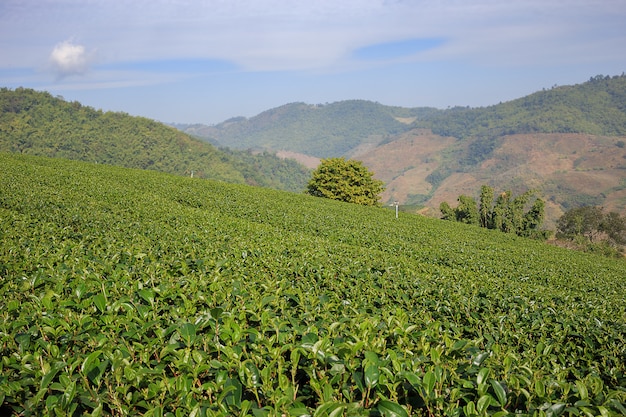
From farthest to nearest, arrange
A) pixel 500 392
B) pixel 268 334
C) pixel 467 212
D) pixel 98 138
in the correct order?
pixel 98 138 < pixel 467 212 < pixel 268 334 < pixel 500 392

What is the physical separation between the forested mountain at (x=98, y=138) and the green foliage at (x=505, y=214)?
7387cm

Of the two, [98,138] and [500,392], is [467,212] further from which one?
[98,138]

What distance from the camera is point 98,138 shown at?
123 metres

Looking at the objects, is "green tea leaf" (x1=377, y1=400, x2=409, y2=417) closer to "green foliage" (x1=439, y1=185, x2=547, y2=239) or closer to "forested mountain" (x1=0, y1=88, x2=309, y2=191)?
"green foliage" (x1=439, y1=185, x2=547, y2=239)

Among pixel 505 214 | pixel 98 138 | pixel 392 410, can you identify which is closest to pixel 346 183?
pixel 505 214

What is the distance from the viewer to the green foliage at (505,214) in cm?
4203

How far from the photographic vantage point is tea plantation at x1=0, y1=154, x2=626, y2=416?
2371 millimetres

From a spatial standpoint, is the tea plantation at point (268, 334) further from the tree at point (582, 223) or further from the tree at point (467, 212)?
the tree at point (582, 223)

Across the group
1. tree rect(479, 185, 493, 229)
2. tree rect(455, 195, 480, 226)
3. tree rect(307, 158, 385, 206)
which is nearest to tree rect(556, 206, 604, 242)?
tree rect(479, 185, 493, 229)

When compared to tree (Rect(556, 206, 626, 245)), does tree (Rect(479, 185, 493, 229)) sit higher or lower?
higher

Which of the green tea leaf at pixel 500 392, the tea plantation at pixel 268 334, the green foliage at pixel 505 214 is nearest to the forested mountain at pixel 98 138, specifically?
the green foliage at pixel 505 214

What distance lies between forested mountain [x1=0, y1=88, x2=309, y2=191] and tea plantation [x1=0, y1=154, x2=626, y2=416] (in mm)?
100772

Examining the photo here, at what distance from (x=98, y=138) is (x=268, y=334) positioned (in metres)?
135

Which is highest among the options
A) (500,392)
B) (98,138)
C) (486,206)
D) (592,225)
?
(98,138)
